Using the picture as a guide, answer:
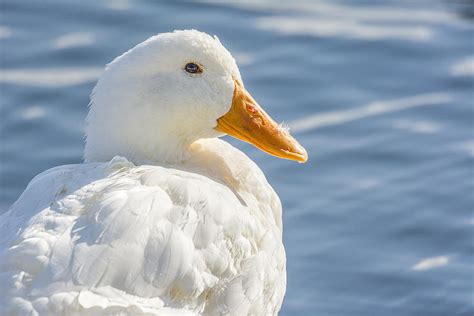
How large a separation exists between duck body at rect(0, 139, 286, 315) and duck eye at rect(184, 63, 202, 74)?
547 millimetres

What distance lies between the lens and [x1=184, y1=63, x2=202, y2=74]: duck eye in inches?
302

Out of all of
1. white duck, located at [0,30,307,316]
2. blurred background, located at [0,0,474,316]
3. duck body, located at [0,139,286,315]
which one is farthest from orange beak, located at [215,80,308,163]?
blurred background, located at [0,0,474,316]

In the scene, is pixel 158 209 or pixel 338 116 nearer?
pixel 158 209

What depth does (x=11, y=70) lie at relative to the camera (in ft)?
41.8

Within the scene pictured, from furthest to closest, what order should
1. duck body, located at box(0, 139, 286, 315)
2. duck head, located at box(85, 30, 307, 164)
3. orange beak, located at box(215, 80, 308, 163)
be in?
orange beak, located at box(215, 80, 308, 163) < duck head, located at box(85, 30, 307, 164) < duck body, located at box(0, 139, 286, 315)

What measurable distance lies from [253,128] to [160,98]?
2.40 feet

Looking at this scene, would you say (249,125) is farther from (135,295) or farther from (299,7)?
(299,7)

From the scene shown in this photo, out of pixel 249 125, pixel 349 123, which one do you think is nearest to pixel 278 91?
pixel 349 123

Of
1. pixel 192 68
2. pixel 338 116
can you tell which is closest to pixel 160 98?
pixel 192 68

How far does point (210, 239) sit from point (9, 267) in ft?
3.83

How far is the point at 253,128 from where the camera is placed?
26.5ft

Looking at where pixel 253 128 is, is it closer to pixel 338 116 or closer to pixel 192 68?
pixel 192 68

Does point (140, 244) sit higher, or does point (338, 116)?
point (338, 116)

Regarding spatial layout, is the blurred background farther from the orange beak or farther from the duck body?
the duck body
